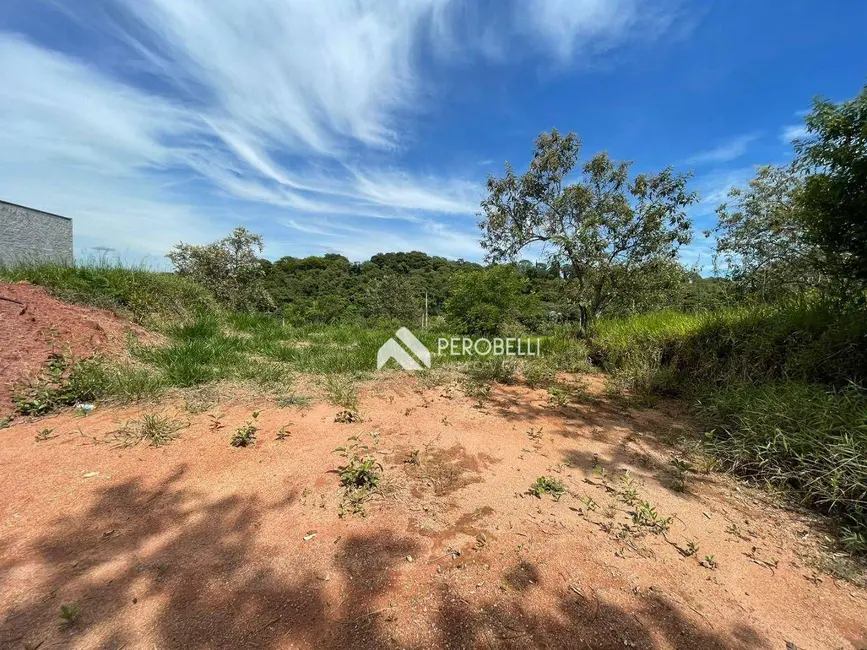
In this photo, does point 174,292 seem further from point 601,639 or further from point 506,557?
point 601,639

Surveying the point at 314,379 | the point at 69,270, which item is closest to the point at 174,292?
the point at 69,270

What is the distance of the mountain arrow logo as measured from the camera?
462 cm

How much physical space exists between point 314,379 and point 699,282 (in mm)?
9212

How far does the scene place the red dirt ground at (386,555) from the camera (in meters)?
1.16

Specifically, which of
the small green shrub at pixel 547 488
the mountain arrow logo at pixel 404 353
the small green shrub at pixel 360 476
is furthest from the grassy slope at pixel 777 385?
the mountain arrow logo at pixel 404 353

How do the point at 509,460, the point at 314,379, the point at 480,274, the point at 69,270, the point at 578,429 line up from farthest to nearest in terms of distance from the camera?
1. the point at 480,274
2. the point at 69,270
3. the point at 314,379
4. the point at 578,429
5. the point at 509,460

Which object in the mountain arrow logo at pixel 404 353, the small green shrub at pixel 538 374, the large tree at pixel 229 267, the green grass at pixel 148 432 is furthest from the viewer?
the large tree at pixel 229 267

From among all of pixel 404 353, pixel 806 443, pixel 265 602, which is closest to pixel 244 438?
pixel 265 602

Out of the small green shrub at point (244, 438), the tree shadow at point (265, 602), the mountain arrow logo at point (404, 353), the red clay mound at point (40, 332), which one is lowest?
the tree shadow at point (265, 602)

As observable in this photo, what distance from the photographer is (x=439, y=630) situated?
3.83ft

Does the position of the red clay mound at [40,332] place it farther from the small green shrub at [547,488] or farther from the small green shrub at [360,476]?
the small green shrub at [547,488]

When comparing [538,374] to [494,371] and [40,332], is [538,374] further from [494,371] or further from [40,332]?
[40,332]

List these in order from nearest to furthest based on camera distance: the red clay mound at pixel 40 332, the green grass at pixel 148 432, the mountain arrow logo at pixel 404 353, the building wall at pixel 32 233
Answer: the green grass at pixel 148 432, the red clay mound at pixel 40 332, the mountain arrow logo at pixel 404 353, the building wall at pixel 32 233

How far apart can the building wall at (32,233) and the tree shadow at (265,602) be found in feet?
26.4
